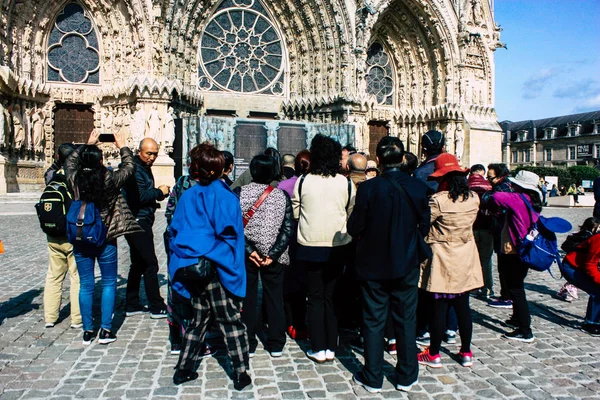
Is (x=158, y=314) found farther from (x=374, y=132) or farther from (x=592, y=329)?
(x=374, y=132)

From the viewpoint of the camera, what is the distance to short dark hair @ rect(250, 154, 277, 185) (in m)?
4.22

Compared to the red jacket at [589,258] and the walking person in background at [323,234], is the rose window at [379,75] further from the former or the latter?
the walking person in background at [323,234]

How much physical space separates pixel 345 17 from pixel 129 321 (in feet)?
55.0

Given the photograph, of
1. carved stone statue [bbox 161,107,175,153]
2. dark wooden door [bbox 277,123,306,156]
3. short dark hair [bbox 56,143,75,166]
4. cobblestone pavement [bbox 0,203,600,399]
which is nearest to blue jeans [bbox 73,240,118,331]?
cobblestone pavement [bbox 0,203,600,399]

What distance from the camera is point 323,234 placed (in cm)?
424

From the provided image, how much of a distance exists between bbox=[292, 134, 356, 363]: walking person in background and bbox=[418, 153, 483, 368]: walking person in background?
758 millimetres

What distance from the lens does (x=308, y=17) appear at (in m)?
19.7

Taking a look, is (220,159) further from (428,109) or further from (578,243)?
(428,109)

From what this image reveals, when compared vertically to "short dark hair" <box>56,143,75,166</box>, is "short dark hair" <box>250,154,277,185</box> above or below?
below

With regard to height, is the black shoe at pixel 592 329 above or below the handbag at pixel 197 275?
below

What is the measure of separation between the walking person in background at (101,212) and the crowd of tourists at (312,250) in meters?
0.01

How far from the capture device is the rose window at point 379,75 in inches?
863

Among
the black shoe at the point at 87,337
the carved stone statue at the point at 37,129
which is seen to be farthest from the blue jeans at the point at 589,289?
the carved stone statue at the point at 37,129

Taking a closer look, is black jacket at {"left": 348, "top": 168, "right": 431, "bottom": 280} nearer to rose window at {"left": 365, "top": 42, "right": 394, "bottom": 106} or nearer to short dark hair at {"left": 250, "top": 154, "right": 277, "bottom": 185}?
short dark hair at {"left": 250, "top": 154, "right": 277, "bottom": 185}
